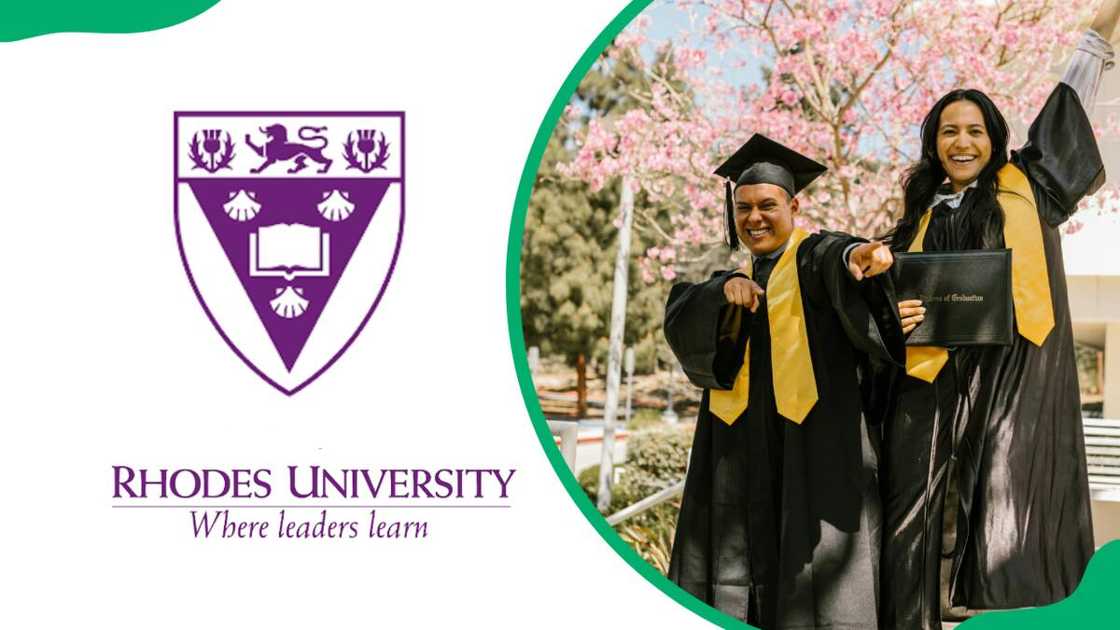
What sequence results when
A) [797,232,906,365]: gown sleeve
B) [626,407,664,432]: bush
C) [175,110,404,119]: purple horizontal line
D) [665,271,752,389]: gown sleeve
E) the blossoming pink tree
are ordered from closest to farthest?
[797,232,906,365]: gown sleeve, [665,271,752,389]: gown sleeve, [175,110,404,119]: purple horizontal line, the blossoming pink tree, [626,407,664,432]: bush

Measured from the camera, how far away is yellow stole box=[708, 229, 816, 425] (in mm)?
4652

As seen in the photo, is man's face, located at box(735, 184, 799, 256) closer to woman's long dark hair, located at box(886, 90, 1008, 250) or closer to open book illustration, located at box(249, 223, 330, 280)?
woman's long dark hair, located at box(886, 90, 1008, 250)

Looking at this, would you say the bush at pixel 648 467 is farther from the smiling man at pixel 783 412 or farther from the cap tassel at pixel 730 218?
the cap tassel at pixel 730 218

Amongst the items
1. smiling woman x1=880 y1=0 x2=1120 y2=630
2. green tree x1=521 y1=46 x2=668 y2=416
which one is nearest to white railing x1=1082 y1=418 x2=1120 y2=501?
smiling woman x1=880 y1=0 x2=1120 y2=630

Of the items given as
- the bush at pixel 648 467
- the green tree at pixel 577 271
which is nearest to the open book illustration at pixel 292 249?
the bush at pixel 648 467

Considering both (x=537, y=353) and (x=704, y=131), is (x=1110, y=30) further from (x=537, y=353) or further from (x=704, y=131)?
(x=537, y=353)

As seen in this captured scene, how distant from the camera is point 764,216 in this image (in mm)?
4746

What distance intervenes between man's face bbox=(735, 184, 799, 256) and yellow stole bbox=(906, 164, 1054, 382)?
2.01ft

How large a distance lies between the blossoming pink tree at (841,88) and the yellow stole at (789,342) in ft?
5.61

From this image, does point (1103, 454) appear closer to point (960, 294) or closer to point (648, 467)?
point (960, 294)

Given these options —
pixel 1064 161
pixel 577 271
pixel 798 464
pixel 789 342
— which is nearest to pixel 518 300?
pixel 789 342

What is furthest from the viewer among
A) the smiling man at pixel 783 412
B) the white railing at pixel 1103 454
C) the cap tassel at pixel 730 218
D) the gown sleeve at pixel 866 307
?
the white railing at pixel 1103 454

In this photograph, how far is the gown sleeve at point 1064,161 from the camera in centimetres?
476

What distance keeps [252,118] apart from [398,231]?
702 millimetres
